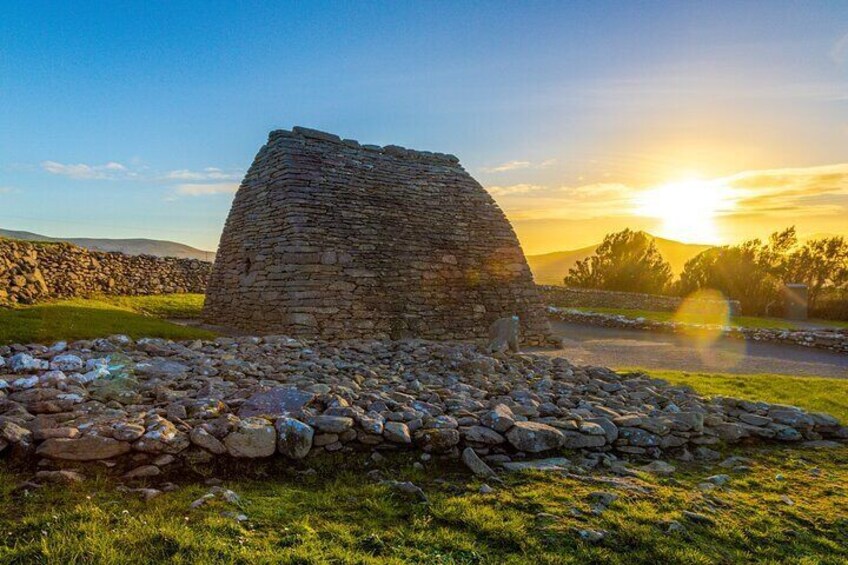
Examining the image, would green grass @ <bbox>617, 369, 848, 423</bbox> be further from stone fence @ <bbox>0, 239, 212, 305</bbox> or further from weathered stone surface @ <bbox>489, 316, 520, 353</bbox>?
stone fence @ <bbox>0, 239, 212, 305</bbox>

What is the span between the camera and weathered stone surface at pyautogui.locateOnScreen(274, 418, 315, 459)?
5.38 meters

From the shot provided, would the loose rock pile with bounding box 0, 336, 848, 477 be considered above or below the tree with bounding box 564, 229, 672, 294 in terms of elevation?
below

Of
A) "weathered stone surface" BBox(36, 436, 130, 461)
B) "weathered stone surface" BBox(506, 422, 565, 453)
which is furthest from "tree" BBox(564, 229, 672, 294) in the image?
"weathered stone surface" BBox(36, 436, 130, 461)

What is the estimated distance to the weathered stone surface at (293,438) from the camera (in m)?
5.38

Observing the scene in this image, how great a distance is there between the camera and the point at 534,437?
6.03 m

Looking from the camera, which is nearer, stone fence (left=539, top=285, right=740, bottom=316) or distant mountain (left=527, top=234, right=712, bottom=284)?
stone fence (left=539, top=285, right=740, bottom=316)

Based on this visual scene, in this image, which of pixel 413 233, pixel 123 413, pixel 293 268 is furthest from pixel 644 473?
pixel 413 233

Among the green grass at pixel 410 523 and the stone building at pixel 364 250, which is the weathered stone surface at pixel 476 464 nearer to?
the green grass at pixel 410 523

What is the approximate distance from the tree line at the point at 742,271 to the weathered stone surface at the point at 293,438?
37455mm

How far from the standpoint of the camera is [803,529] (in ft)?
15.1

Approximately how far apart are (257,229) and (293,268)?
258 cm

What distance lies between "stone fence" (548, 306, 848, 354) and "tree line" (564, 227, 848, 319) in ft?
49.1

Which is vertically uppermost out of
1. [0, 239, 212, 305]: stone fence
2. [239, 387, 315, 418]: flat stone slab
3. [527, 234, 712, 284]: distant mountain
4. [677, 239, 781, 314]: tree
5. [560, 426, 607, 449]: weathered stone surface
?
[527, 234, 712, 284]: distant mountain

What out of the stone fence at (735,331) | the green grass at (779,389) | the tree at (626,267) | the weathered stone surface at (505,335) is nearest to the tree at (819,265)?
the tree at (626,267)
